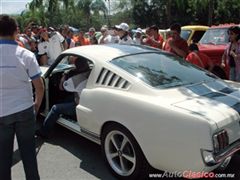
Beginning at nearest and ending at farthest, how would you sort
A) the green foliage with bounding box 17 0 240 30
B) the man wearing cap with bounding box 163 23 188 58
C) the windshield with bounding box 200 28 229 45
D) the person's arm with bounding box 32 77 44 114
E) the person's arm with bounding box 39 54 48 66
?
the person's arm with bounding box 32 77 44 114 < the man wearing cap with bounding box 163 23 188 58 < the person's arm with bounding box 39 54 48 66 < the windshield with bounding box 200 28 229 45 < the green foliage with bounding box 17 0 240 30

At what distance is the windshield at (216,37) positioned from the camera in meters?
9.17

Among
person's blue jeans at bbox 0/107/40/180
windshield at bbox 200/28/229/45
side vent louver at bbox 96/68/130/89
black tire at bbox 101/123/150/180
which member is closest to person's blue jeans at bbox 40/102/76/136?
side vent louver at bbox 96/68/130/89

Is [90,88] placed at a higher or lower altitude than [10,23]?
→ lower

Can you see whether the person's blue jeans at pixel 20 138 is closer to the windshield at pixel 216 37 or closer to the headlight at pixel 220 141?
the headlight at pixel 220 141

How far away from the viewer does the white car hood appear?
10.6 ft

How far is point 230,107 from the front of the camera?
11.4ft

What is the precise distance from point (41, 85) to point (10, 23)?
0.63 meters

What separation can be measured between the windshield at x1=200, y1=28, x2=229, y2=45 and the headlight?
20.6 ft

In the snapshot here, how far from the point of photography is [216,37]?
9.40 metres

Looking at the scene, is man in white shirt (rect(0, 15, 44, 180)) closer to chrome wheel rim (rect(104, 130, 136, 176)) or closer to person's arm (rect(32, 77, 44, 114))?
person's arm (rect(32, 77, 44, 114))

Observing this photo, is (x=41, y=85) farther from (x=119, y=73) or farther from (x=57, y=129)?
(x=57, y=129)

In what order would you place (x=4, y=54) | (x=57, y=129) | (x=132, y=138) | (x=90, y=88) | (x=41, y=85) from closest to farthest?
(x=4, y=54)
(x=41, y=85)
(x=132, y=138)
(x=90, y=88)
(x=57, y=129)

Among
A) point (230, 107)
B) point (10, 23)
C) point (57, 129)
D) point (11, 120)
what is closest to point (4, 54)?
point (10, 23)

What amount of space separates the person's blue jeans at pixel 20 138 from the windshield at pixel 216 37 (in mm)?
7035
